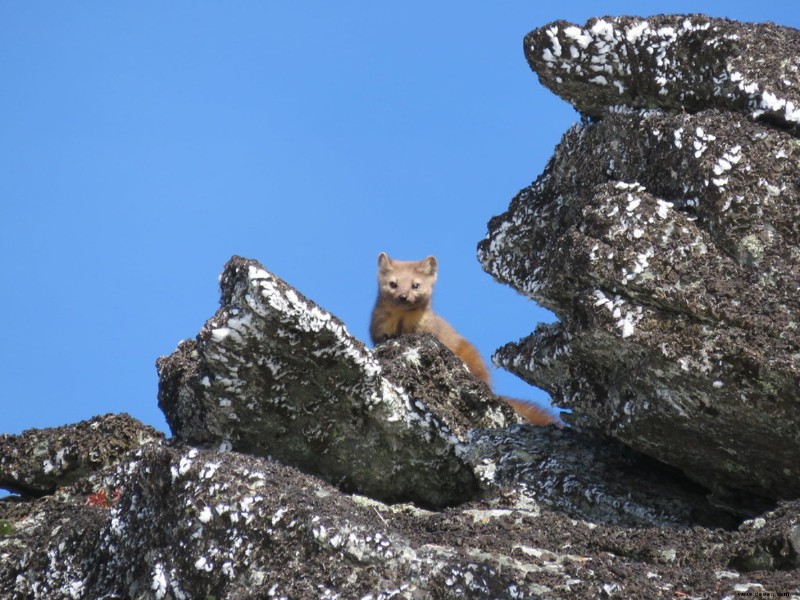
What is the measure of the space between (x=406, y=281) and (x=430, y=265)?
1.02 metres

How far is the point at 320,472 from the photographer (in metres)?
6.80

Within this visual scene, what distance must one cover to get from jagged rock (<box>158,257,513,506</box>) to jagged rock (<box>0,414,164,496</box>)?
60 cm

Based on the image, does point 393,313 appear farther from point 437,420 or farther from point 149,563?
point 149,563

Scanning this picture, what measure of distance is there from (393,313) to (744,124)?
827cm

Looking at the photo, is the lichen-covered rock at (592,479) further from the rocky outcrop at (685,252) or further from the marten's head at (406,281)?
the marten's head at (406,281)

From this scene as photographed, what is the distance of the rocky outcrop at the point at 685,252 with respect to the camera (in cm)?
571

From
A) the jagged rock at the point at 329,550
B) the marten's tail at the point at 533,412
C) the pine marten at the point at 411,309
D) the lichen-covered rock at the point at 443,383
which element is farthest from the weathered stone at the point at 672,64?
the pine marten at the point at 411,309

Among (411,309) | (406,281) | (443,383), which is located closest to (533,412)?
(443,383)

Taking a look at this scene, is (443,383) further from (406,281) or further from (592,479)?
(406,281)

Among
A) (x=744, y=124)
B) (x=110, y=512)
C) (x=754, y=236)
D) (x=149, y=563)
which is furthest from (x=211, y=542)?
(x=744, y=124)

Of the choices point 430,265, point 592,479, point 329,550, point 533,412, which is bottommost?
point 329,550

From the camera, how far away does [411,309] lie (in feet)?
46.0

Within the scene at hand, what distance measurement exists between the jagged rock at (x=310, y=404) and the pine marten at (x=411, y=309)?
5.35m

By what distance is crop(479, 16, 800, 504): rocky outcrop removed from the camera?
571 cm
